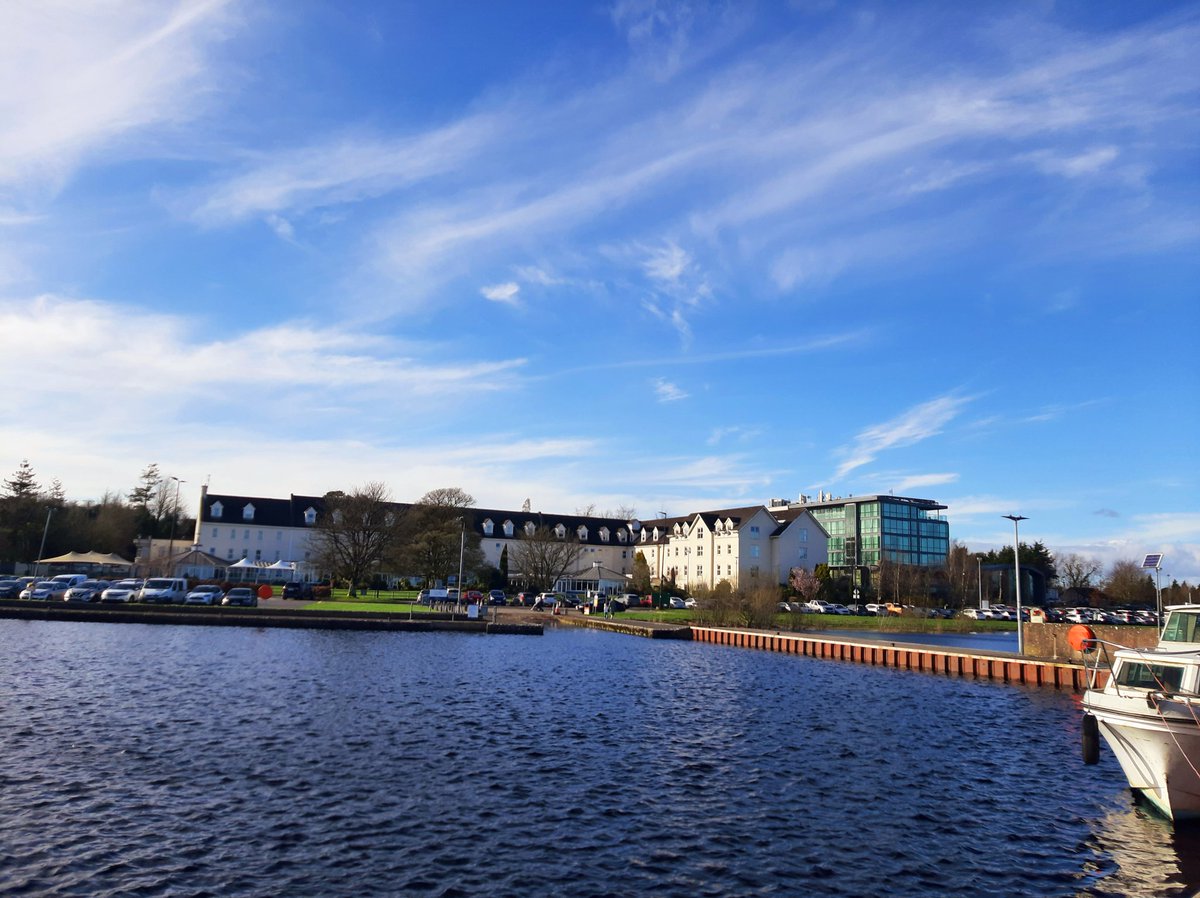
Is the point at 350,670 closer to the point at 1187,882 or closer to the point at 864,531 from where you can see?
Answer: the point at 1187,882

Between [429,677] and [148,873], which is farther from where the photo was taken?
[429,677]

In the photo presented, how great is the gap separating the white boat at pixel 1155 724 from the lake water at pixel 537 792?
906 mm

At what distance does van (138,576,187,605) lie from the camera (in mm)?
68125

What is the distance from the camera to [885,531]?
138 metres

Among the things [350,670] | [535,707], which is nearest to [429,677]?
[350,670]

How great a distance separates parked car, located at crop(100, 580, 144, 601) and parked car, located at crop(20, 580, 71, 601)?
11.0 feet

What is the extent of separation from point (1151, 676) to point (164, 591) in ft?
228

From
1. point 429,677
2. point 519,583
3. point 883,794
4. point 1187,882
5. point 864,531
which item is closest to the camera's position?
point 1187,882

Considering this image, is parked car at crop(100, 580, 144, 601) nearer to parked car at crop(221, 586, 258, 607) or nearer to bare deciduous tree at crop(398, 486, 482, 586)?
parked car at crop(221, 586, 258, 607)

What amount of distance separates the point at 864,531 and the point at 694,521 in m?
38.6

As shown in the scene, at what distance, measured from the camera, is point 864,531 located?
14175 centimetres

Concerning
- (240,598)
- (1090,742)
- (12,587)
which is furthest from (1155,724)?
(12,587)

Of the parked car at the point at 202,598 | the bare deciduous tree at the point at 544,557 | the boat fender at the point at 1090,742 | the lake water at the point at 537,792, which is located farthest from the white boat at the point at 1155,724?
the bare deciduous tree at the point at 544,557

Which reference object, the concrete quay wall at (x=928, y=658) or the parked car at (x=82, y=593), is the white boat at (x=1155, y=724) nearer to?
the concrete quay wall at (x=928, y=658)
